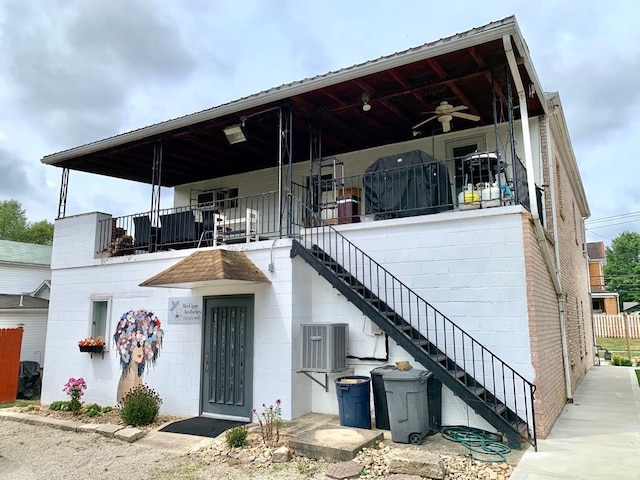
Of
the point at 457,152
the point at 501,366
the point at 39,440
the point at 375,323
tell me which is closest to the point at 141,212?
the point at 39,440

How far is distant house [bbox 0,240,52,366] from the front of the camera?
713 inches

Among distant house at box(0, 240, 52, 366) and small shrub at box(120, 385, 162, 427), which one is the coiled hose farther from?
distant house at box(0, 240, 52, 366)

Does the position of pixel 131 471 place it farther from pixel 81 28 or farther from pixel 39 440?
pixel 81 28

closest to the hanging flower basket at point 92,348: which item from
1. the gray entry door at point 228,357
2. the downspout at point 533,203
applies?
the gray entry door at point 228,357

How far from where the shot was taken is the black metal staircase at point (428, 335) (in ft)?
18.6

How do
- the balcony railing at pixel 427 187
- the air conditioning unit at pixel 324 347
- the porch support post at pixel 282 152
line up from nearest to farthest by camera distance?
the air conditioning unit at pixel 324 347 < the balcony railing at pixel 427 187 < the porch support post at pixel 282 152

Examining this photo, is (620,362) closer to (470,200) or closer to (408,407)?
(470,200)

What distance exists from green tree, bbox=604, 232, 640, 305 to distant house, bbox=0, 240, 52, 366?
50954mm

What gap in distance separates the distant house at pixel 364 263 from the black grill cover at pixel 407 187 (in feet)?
0.11

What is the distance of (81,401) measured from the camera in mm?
9359

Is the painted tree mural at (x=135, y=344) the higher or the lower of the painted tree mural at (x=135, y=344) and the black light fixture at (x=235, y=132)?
the lower

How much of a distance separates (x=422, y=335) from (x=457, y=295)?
0.80 meters

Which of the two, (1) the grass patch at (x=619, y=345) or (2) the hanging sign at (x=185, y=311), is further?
(1) the grass patch at (x=619, y=345)

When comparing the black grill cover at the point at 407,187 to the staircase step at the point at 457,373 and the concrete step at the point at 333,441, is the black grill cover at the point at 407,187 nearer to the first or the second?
the staircase step at the point at 457,373
